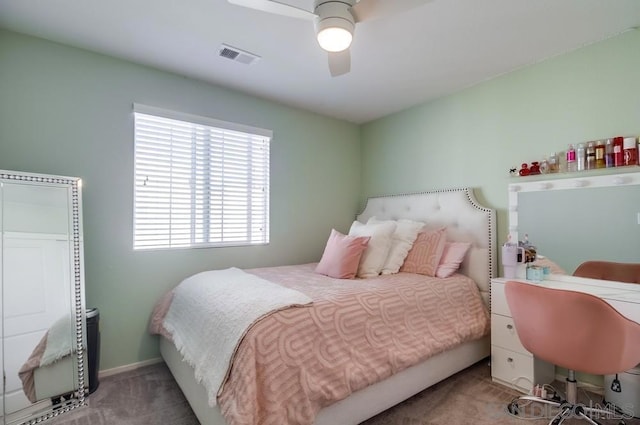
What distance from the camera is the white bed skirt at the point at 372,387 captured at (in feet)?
5.00

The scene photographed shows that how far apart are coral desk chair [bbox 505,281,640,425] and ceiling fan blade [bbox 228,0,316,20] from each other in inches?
71.3

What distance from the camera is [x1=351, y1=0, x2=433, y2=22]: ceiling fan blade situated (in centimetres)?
141

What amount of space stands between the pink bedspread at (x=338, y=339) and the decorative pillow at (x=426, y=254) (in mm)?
153

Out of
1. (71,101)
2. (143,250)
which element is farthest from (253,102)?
(143,250)

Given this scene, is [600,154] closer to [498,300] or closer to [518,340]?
[498,300]

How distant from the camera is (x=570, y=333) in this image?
1.51m

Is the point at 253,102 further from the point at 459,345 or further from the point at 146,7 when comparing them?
the point at 459,345

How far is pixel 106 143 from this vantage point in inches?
92.0

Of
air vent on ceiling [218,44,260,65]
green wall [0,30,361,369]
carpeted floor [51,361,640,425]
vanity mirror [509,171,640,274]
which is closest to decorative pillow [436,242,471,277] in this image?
vanity mirror [509,171,640,274]

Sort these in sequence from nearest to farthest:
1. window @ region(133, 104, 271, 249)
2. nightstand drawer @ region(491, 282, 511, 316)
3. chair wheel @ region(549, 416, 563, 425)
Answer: chair wheel @ region(549, 416, 563, 425) → nightstand drawer @ region(491, 282, 511, 316) → window @ region(133, 104, 271, 249)

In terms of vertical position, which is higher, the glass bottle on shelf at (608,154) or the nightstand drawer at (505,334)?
Answer: the glass bottle on shelf at (608,154)

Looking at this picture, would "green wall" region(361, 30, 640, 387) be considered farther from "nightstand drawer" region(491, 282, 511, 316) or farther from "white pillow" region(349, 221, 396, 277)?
"white pillow" region(349, 221, 396, 277)

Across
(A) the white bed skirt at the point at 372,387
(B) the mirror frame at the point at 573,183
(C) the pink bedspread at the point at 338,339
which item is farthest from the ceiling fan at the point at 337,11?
(A) the white bed skirt at the point at 372,387

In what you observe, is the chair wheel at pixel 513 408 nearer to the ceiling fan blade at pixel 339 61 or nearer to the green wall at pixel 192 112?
the green wall at pixel 192 112
